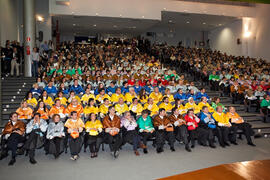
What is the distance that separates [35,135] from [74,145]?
958mm

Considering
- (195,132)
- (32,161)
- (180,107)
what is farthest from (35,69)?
(195,132)

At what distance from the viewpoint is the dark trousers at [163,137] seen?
5812mm

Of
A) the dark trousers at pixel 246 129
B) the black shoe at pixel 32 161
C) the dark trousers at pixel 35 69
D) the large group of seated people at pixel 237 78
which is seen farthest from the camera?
the dark trousers at pixel 35 69

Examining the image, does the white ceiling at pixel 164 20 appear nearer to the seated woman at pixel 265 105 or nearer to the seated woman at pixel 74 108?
the seated woman at pixel 265 105

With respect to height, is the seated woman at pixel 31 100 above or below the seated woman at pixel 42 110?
above

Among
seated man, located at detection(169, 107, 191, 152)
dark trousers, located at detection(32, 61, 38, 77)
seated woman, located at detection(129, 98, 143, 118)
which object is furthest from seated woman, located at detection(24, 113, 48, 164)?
dark trousers, located at detection(32, 61, 38, 77)

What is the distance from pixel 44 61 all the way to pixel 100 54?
3451mm

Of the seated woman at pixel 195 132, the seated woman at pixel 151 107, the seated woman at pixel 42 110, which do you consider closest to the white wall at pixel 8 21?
the seated woman at pixel 42 110

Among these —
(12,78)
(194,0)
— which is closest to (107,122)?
(12,78)

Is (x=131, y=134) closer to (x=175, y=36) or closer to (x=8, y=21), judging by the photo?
(x=8, y=21)

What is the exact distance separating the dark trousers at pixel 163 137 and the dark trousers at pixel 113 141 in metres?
1.03

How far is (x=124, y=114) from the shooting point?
6.31m

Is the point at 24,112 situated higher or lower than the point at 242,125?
higher

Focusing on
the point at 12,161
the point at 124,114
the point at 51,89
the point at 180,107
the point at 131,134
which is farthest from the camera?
the point at 51,89
